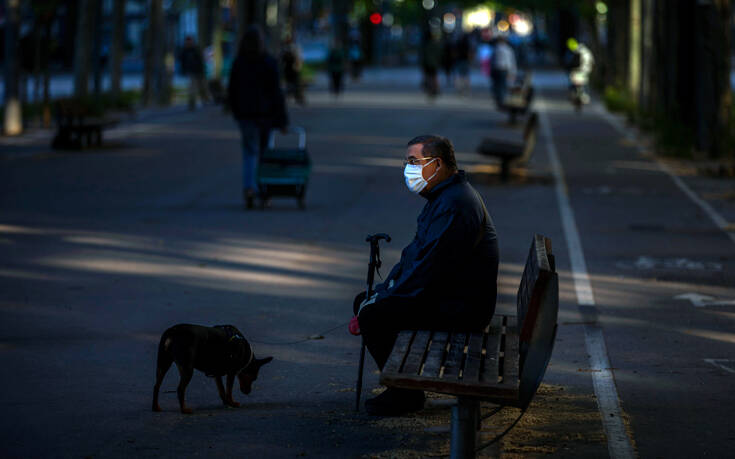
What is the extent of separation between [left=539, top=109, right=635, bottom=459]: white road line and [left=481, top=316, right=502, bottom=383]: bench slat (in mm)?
695

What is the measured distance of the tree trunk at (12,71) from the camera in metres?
26.8

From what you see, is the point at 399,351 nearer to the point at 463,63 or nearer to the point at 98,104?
the point at 98,104

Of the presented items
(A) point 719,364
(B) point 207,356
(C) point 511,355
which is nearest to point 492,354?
(C) point 511,355

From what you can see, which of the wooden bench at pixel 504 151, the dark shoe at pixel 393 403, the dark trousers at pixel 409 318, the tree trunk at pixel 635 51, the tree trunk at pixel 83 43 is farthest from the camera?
the tree trunk at pixel 635 51

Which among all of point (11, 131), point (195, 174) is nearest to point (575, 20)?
point (11, 131)

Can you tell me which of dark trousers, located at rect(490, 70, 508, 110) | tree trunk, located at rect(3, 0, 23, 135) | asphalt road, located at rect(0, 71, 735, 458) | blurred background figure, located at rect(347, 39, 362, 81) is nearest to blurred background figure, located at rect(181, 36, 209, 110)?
dark trousers, located at rect(490, 70, 508, 110)

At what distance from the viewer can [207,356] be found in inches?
267

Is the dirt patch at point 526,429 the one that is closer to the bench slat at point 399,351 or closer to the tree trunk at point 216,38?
the bench slat at point 399,351

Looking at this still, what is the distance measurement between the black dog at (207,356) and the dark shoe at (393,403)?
0.69 metres

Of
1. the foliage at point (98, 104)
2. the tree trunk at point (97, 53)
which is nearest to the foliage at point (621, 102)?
the foliage at point (98, 104)

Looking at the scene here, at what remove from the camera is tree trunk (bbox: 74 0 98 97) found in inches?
1262

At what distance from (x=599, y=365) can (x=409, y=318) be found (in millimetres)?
2006

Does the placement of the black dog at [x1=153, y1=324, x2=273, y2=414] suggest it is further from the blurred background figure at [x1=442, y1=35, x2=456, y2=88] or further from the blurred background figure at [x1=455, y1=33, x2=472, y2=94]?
the blurred background figure at [x1=442, y1=35, x2=456, y2=88]

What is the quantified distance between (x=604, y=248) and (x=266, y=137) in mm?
4842
